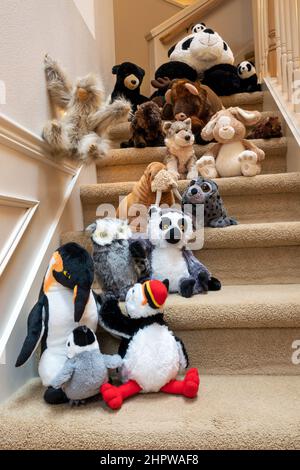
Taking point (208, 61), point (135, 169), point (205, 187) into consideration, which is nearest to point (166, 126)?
point (135, 169)

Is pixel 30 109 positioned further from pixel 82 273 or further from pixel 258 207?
pixel 258 207

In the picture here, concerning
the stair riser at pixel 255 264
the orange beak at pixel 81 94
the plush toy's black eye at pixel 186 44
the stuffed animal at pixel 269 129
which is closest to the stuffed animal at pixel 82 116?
the orange beak at pixel 81 94

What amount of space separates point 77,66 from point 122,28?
2.36 meters

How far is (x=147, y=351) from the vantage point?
965 mm

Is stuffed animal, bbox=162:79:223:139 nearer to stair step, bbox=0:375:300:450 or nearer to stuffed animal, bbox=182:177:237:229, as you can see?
stuffed animal, bbox=182:177:237:229

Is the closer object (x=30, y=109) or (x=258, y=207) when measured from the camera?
(x=30, y=109)

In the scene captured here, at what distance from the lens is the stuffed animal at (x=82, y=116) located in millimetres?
1421

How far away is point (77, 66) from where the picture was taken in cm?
192

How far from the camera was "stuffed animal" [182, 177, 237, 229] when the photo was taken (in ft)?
4.71

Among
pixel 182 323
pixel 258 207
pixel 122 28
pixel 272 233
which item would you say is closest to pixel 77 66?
pixel 258 207

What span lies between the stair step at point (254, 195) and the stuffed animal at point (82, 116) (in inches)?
10.6

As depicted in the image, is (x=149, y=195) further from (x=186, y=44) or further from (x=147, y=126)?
(x=186, y=44)

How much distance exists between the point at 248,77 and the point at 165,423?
2.55 meters

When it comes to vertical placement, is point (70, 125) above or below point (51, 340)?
above
